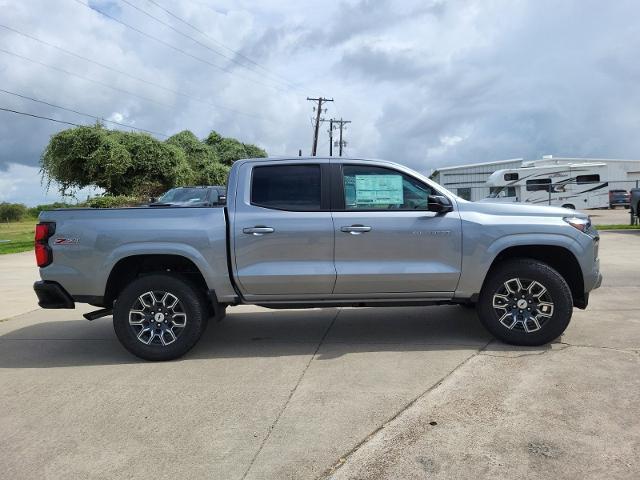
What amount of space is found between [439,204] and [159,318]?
2.82 meters

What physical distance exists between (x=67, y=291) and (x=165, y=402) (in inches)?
68.0

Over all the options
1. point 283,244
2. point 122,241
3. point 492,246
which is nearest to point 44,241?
point 122,241

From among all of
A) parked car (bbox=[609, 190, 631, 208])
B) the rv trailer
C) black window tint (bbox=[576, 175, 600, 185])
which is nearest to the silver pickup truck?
the rv trailer

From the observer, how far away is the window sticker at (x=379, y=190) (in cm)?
512

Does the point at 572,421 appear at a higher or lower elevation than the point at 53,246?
lower

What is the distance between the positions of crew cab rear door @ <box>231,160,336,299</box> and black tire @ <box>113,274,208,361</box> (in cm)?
52

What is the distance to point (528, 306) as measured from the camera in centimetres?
503

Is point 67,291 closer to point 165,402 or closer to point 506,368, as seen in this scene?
point 165,402

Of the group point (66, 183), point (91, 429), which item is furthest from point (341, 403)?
point (66, 183)

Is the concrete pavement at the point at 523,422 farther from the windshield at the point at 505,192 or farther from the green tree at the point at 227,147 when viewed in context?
the green tree at the point at 227,147

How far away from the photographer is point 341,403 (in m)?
3.82

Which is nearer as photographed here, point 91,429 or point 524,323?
point 91,429

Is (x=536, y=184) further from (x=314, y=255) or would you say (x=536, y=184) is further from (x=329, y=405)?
(x=329, y=405)

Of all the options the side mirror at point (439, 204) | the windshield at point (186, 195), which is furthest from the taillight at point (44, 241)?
the windshield at point (186, 195)
